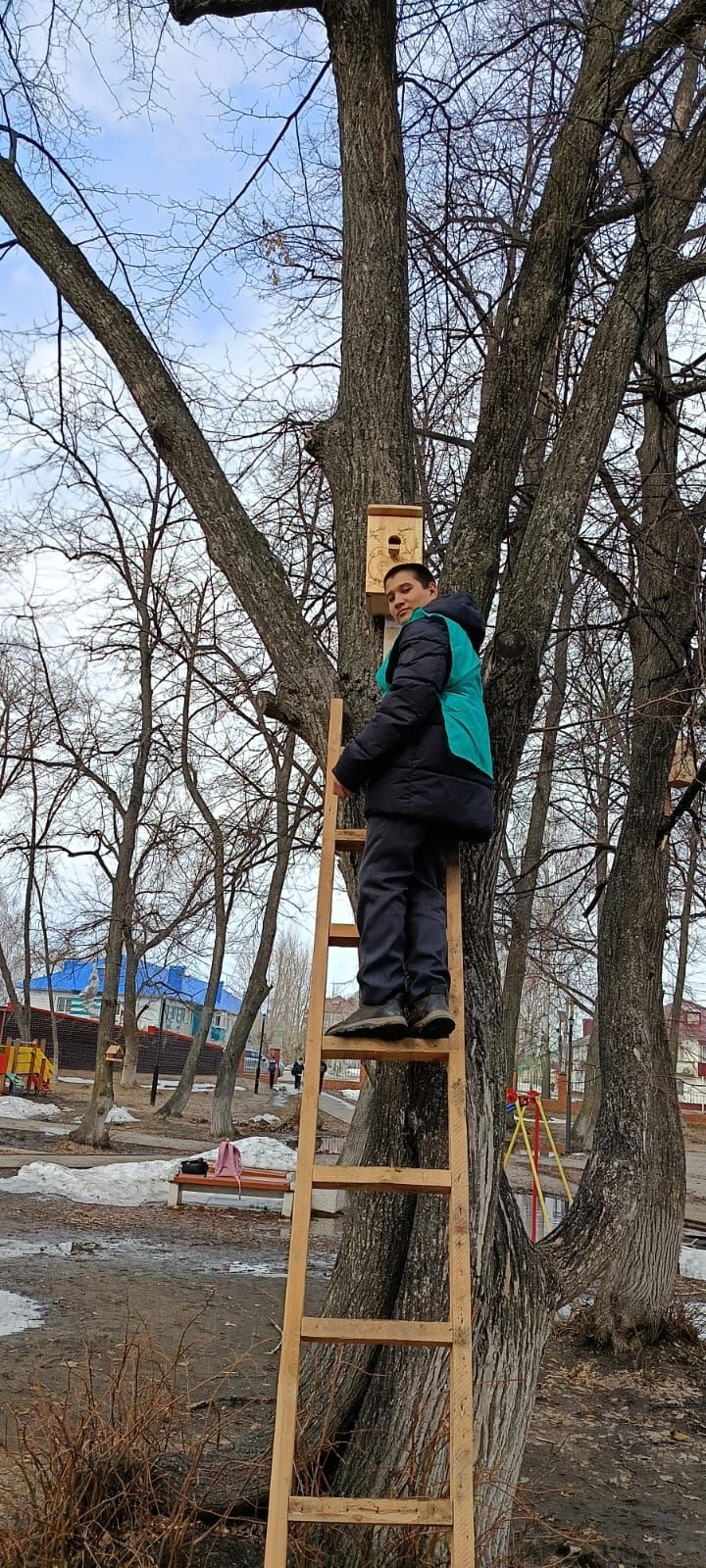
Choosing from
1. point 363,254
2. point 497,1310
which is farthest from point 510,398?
point 497,1310

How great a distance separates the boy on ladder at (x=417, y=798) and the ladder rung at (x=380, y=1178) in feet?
1.38

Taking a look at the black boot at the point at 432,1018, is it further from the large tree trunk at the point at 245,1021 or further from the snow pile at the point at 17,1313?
the large tree trunk at the point at 245,1021

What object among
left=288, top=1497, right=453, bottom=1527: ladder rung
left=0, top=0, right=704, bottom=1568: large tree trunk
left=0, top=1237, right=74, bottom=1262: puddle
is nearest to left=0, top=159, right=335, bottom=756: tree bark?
left=0, top=0, right=704, bottom=1568: large tree trunk

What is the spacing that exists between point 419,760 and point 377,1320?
4.92 feet

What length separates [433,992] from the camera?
3.00m

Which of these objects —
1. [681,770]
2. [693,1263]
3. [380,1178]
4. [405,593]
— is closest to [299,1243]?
[380,1178]

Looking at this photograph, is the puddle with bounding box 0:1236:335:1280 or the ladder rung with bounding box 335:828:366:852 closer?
the ladder rung with bounding box 335:828:366:852

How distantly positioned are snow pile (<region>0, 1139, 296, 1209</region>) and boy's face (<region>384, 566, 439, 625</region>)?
29.9ft

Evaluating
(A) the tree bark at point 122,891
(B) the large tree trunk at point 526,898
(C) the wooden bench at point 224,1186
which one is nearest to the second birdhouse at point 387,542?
(B) the large tree trunk at point 526,898

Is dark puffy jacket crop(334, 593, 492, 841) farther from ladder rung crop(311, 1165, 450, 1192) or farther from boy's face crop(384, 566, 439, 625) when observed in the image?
ladder rung crop(311, 1165, 450, 1192)

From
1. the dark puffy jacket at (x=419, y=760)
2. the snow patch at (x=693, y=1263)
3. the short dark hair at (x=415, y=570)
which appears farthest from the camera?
the snow patch at (x=693, y=1263)

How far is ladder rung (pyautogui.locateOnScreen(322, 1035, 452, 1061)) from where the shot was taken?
2885mm

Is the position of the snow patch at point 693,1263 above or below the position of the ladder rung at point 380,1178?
below

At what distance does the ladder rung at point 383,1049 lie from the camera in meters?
2.88
